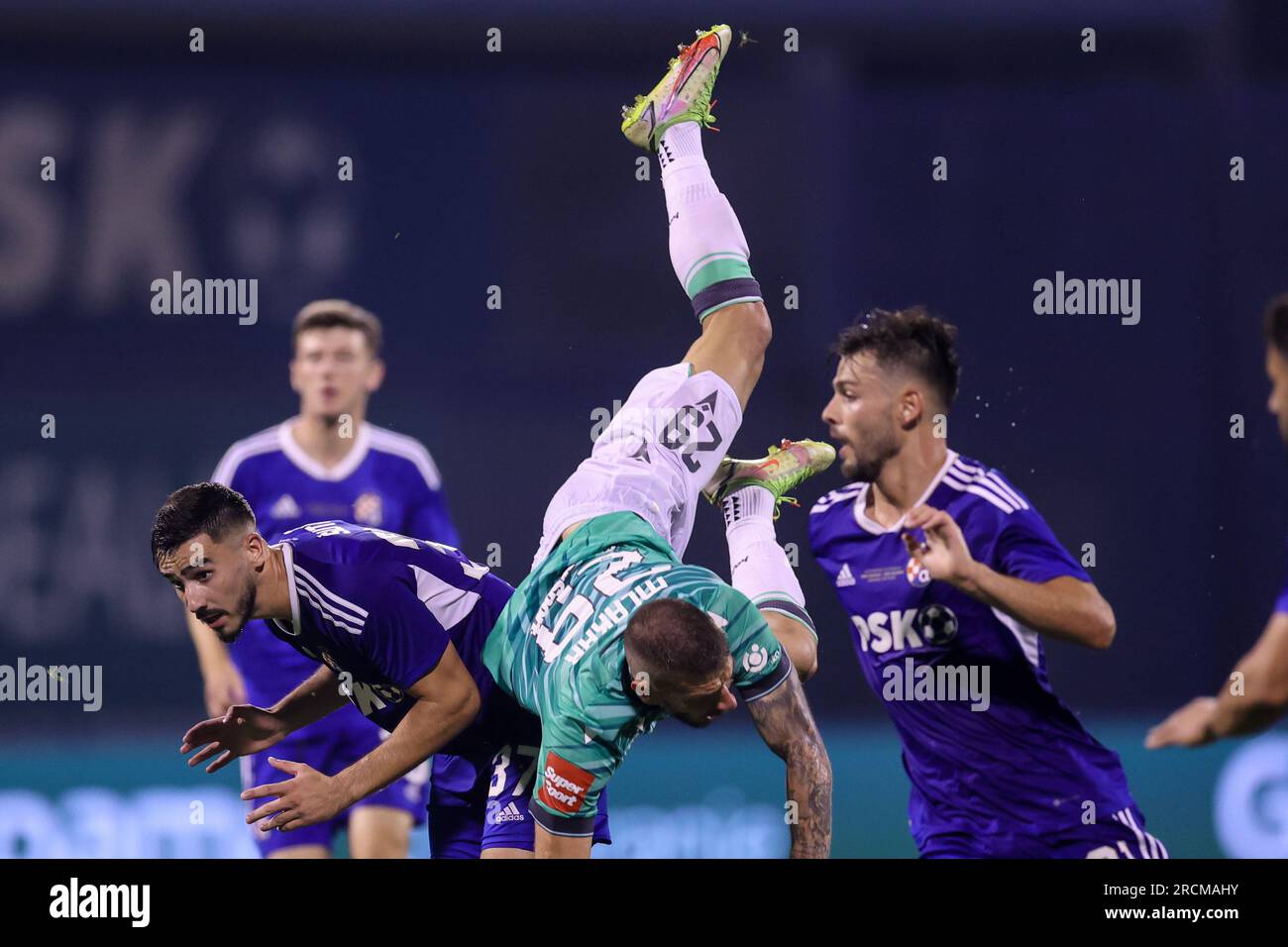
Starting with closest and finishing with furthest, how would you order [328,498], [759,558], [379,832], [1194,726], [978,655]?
[1194,726]
[978,655]
[759,558]
[379,832]
[328,498]

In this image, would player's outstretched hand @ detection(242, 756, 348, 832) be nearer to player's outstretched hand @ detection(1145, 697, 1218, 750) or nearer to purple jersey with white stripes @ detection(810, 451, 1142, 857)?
purple jersey with white stripes @ detection(810, 451, 1142, 857)

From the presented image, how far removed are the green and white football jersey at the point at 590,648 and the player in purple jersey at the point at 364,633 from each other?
0.60 ft

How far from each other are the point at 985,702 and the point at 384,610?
1.77 m

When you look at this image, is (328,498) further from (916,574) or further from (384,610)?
(916,574)

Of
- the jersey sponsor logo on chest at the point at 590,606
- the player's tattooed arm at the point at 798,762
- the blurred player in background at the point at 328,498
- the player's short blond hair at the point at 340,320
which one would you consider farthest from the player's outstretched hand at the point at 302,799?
the player's short blond hair at the point at 340,320

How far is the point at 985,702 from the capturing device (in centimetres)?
468

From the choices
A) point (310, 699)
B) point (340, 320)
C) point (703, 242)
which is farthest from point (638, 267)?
point (310, 699)

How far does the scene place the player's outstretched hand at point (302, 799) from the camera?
4461 millimetres

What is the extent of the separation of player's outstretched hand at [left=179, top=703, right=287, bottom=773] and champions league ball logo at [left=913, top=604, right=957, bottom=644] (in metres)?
1.99

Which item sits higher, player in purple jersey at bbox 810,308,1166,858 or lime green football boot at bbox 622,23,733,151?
lime green football boot at bbox 622,23,733,151

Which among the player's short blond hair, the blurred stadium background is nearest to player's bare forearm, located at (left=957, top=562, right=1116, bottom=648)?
the blurred stadium background

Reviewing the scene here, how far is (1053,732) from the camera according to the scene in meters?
4.66

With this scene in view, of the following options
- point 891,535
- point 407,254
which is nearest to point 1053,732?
point 891,535

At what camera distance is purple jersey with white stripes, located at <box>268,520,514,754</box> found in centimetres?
454
